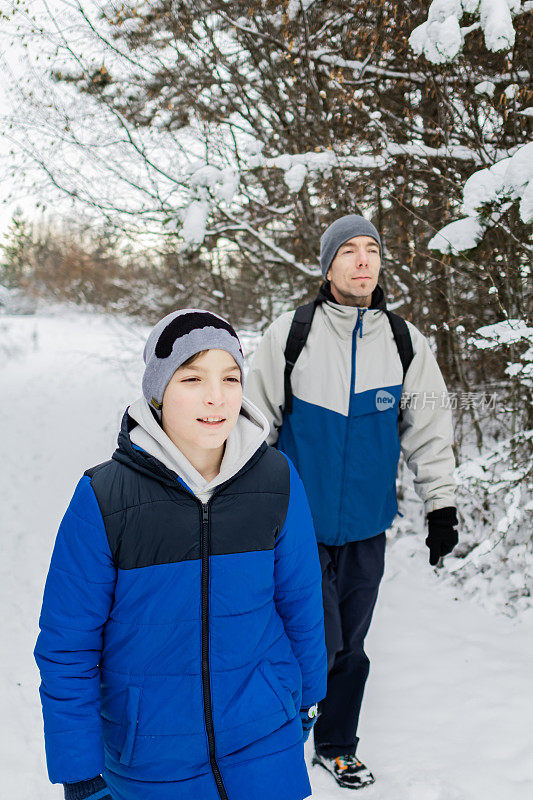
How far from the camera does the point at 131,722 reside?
4.54 ft

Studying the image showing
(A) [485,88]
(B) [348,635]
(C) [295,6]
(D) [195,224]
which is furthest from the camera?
(C) [295,6]

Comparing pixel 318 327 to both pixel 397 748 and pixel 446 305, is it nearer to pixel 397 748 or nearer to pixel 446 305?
pixel 397 748

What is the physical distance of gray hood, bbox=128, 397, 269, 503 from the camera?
150 centimetres

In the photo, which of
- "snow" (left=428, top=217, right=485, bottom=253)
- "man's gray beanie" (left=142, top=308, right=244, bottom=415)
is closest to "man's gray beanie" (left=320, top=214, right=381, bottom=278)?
"snow" (left=428, top=217, right=485, bottom=253)

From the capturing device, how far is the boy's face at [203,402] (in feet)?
4.94

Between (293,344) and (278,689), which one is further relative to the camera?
(293,344)

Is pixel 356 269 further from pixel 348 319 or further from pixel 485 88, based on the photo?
pixel 485 88

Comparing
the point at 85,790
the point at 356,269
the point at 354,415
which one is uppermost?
the point at 356,269

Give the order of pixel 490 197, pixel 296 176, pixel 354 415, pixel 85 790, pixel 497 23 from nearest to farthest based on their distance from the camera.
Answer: pixel 85 790, pixel 354 415, pixel 490 197, pixel 497 23, pixel 296 176

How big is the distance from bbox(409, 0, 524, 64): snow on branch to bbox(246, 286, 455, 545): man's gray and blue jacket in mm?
1367

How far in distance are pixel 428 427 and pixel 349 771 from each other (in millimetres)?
1491

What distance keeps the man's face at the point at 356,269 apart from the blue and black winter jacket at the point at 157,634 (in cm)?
121

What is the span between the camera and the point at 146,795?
142 centimetres

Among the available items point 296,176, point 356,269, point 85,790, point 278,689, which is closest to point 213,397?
point 278,689
